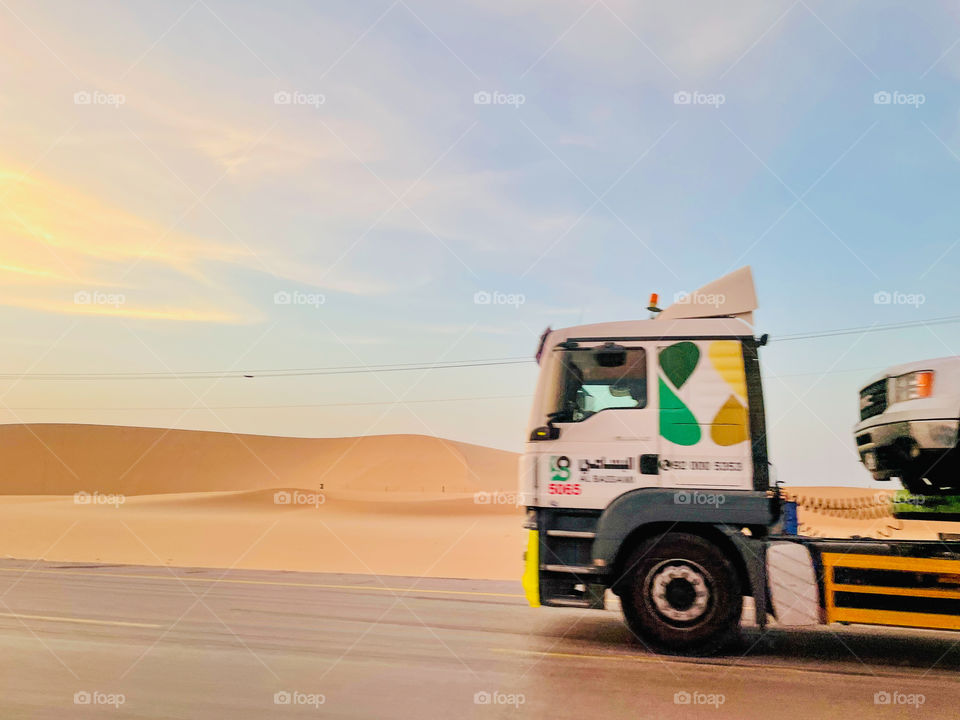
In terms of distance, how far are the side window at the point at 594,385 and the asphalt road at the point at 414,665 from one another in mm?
2388

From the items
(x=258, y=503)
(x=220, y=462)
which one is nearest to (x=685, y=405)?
(x=258, y=503)

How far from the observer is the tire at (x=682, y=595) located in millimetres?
7621

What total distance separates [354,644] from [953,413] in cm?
628

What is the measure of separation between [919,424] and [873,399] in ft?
3.00

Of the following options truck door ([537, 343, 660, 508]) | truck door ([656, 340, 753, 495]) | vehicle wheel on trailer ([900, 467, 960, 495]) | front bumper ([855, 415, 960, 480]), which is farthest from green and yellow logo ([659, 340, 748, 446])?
vehicle wheel on trailer ([900, 467, 960, 495])

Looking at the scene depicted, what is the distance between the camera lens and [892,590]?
7.55 metres

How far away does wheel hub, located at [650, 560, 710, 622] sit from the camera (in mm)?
7707

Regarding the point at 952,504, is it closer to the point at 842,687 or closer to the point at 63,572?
the point at 842,687

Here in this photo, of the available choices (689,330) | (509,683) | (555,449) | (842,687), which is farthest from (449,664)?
(689,330)

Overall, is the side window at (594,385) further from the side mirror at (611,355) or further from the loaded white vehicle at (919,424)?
the loaded white vehicle at (919,424)

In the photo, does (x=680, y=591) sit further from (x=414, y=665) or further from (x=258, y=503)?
(x=258, y=503)

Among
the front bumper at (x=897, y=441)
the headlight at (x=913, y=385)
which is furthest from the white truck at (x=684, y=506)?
the headlight at (x=913, y=385)

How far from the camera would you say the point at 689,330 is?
26.6 ft

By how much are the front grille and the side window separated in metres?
2.74
